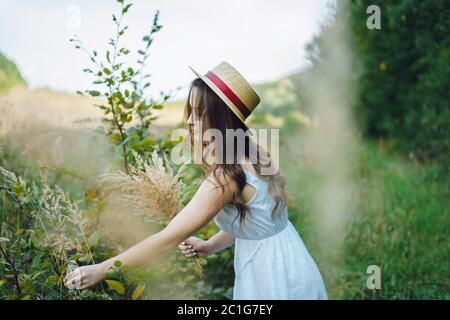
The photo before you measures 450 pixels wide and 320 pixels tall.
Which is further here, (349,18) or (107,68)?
(349,18)

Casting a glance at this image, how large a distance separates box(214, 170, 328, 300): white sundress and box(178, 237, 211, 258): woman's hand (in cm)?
18

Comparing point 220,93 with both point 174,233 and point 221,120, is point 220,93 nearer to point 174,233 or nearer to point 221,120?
point 221,120

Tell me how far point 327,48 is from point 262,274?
15.4 feet

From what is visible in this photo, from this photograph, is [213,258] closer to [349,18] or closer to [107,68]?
[107,68]

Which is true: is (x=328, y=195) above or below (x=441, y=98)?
below

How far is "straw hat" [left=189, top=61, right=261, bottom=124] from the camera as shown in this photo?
78.7 inches

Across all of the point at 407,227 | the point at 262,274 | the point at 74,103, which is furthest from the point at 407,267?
the point at 74,103

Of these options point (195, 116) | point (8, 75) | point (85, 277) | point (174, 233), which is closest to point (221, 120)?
point (195, 116)

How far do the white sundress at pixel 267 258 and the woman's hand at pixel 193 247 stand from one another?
0.59 feet

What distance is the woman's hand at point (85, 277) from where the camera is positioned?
1.77 metres

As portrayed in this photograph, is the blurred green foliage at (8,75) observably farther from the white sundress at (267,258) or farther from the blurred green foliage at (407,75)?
the blurred green foliage at (407,75)

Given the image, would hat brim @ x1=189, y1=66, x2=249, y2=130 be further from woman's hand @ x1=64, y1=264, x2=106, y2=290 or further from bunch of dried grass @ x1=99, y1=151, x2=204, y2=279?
woman's hand @ x1=64, y1=264, x2=106, y2=290

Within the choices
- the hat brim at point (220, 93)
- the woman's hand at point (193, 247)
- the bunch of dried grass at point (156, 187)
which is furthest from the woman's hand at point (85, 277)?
→ the hat brim at point (220, 93)

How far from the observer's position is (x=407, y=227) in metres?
4.01
